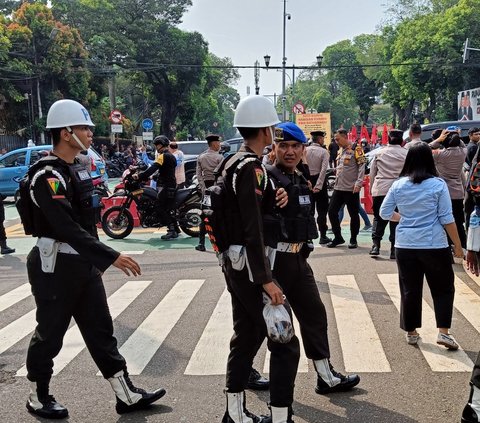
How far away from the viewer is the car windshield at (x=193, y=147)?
19.3m

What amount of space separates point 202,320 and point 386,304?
193 centimetres

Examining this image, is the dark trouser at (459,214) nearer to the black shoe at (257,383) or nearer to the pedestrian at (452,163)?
the pedestrian at (452,163)

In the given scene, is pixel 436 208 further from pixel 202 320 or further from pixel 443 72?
pixel 443 72

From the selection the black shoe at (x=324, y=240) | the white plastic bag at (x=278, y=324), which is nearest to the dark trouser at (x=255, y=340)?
the white plastic bag at (x=278, y=324)

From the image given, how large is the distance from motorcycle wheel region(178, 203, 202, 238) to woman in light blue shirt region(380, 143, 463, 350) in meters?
5.91

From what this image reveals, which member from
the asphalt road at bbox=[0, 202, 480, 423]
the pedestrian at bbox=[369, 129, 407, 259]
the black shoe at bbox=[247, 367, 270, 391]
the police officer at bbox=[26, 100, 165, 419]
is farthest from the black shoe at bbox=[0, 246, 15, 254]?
the black shoe at bbox=[247, 367, 270, 391]

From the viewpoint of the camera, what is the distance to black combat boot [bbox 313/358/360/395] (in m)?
3.79

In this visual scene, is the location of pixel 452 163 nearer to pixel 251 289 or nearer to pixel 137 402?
pixel 251 289

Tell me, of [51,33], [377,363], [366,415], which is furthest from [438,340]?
[51,33]

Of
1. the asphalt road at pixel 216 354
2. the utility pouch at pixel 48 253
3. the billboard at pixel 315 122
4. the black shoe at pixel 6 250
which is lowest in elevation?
the black shoe at pixel 6 250

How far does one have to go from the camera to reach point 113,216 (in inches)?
408

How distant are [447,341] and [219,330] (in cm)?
200

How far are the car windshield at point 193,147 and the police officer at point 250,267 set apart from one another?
16.2 meters

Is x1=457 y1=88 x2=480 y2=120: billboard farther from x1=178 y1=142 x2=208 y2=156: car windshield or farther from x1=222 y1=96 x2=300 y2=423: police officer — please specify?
x1=222 y1=96 x2=300 y2=423: police officer
